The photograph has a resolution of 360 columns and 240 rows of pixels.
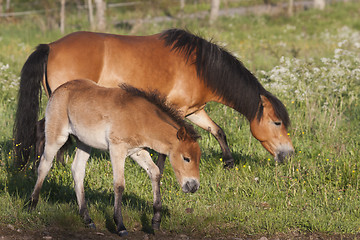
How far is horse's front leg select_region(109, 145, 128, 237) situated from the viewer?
15.9 ft

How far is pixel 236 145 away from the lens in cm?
800

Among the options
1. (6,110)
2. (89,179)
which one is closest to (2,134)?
(6,110)

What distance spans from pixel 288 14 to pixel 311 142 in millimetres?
20180

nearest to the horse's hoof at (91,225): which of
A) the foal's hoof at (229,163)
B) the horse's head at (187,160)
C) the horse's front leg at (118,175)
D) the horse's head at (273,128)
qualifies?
the horse's front leg at (118,175)

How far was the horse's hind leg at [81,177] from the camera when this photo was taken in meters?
5.23

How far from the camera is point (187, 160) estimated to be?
15.9 feet

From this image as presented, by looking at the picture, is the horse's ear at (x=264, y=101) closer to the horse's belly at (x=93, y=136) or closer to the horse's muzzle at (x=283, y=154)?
the horse's muzzle at (x=283, y=154)

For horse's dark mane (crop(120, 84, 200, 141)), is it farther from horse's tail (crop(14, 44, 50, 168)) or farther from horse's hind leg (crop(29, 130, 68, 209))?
horse's tail (crop(14, 44, 50, 168))

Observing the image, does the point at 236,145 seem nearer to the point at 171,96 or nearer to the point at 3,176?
the point at 171,96

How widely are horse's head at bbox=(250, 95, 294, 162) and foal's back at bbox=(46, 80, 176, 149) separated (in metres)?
2.52

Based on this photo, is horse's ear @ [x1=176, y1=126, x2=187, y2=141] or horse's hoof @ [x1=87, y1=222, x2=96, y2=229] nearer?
horse's ear @ [x1=176, y1=126, x2=187, y2=141]

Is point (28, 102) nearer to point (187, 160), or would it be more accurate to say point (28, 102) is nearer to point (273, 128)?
point (187, 160)

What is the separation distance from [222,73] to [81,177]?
2.69 m

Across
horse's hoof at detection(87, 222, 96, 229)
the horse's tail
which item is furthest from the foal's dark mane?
horse's hoof at detection(87, 222, 96, 229)
